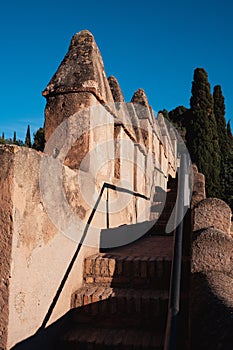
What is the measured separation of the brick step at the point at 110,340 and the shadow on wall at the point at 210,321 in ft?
2.88

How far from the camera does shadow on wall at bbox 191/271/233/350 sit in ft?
3.50

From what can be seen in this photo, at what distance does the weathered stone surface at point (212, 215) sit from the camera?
2603 mm

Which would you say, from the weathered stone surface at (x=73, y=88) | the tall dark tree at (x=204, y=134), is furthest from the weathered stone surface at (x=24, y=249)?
the tall dark tree at (x=204, y=134)

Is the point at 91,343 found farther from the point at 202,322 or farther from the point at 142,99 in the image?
the point at 142,99

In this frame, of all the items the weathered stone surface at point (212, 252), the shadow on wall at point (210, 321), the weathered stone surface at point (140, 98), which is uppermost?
the weathered stone surface at point (140, 98)

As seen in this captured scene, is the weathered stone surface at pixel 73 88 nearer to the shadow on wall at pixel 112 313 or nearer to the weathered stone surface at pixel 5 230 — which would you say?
the weathered stone surface at pixel 5 230

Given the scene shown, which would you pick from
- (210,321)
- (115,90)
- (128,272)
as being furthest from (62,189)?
(115,90)

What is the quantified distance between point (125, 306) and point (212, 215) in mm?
1030

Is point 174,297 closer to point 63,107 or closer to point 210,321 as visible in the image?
point 210,321

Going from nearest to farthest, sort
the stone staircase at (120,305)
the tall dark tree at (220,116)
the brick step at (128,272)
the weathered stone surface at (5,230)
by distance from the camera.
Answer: the weathered stone surface at (5,230), the stone staircase at (120,305), the brick step at (128,272), the tall dark tree at (220,116)

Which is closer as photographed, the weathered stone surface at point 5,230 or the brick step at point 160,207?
the weathered stone surface at point 5,230

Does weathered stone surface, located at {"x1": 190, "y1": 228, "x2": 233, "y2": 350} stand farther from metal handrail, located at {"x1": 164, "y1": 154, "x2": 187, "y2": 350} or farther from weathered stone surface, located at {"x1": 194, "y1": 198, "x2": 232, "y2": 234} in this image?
weathered stone surface, located at {"x1": 194, "y1": 198, "x2": 232, "y2": 234}

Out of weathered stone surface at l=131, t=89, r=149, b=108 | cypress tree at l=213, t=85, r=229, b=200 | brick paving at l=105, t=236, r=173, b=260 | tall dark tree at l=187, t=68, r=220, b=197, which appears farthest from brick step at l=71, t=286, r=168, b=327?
cypress tree at l=213, t=85, r=229, b=200

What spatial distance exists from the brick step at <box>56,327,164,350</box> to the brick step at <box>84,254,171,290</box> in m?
0.46
